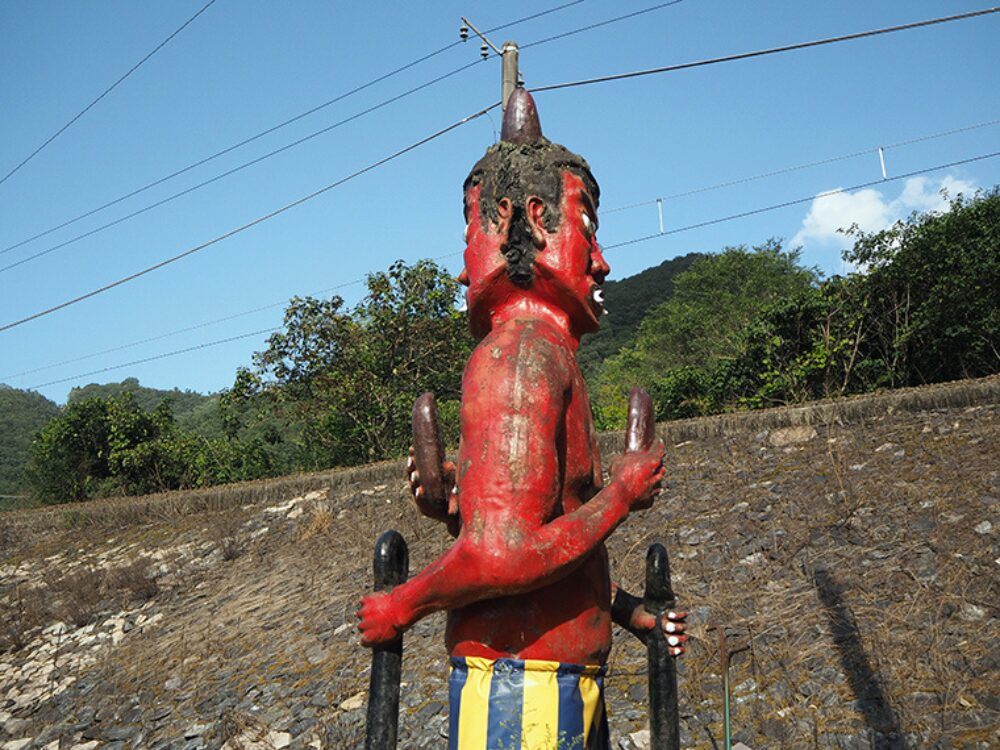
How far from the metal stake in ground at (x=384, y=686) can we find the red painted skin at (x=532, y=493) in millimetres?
47

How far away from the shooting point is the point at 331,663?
5.35m

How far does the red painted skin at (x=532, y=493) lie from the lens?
1.62 m

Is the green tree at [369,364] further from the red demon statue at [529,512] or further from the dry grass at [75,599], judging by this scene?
the red demon statue at [529,512]

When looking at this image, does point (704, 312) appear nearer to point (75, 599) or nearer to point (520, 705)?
point (75, 599)

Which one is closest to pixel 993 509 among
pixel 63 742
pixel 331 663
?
pixel 331 663

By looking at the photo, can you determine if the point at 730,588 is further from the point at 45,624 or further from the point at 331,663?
the point at 45,624

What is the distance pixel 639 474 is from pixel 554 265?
0.55 meters

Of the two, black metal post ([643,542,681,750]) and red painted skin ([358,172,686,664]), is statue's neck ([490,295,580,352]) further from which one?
black metal post ([643,542,681,750])

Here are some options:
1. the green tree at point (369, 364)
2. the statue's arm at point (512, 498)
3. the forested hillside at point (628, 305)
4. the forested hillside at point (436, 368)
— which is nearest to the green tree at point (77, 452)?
the forested hillside at point (436, 368)

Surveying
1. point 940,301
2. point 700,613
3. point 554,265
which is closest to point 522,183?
point 554,265

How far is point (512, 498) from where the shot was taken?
5.32 feet

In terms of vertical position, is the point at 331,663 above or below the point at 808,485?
below

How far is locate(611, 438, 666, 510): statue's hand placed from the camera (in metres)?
1.76

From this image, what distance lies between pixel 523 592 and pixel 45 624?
7.43 metres
